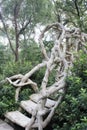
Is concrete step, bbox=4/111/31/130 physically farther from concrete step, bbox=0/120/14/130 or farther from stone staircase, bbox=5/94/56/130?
concrete step, bbox=0/120/14/130

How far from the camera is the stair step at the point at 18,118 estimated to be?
3988mm

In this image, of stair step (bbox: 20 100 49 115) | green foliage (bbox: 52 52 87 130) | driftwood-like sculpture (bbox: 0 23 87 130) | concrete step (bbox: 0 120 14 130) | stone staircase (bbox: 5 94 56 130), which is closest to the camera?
green foliage (bbox: 52 52 87 130)

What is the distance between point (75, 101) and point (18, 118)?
4.74 ft

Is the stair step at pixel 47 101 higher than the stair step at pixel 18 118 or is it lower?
higher

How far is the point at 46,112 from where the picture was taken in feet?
12.9

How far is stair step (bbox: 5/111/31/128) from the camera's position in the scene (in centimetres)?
399

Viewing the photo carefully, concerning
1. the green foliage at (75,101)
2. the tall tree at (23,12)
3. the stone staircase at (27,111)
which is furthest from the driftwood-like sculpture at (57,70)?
the tall tree at (23,12)

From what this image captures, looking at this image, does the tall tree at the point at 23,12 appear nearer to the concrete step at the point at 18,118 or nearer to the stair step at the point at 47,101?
the stair step at the point at 47,101

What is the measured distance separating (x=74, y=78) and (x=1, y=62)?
7364mm

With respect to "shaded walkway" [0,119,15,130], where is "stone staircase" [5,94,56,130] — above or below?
above

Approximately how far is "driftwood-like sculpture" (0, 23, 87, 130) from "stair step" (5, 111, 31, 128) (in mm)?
204

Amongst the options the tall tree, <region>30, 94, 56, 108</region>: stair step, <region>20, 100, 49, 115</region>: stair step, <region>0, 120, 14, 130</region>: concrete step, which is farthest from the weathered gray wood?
the tall tree

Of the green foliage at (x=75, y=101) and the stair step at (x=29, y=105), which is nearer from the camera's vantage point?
the green foliage at (x=75, y=101)

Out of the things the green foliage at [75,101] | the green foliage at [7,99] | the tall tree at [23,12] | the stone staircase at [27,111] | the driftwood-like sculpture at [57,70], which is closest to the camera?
the green foliage at [75,101]
